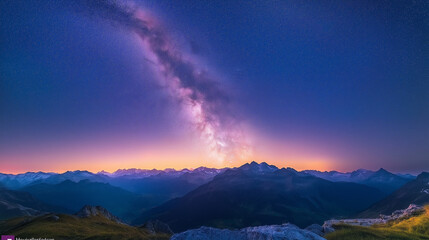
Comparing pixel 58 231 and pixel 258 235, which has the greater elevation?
pixel 258 235

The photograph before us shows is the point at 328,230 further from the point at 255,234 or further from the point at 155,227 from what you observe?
the point at 155,227

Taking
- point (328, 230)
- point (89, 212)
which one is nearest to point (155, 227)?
point (89, 212)

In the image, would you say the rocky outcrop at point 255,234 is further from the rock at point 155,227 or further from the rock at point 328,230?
the rock at point 155,227

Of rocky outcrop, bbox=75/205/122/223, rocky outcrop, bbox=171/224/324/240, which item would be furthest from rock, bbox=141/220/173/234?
rocky outcrop, bbox=171/224/324/240

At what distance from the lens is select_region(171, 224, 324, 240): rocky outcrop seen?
4491cm

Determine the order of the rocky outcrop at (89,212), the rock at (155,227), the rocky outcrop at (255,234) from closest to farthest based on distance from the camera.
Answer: the rocky outcrop at (255,234)
the rocky outcrop at (89,212)
the rock at (155,227)

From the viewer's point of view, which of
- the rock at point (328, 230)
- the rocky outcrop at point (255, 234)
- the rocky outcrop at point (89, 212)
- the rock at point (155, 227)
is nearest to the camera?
the rocky outcrop at point (255, 234)

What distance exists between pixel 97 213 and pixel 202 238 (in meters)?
138

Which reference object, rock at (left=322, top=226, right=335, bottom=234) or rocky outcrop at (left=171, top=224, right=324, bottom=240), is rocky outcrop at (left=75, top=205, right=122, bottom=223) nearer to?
rocky outcrop at (left=171, top=224, right=324, bottom=240)

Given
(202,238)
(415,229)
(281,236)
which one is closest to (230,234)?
(202,238)

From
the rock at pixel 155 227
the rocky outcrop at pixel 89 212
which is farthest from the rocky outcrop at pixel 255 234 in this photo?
the rocky outcrop at pixel 89 212

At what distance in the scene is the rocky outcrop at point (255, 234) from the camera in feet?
147

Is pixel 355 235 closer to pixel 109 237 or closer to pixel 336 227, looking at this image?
pixel 336 227

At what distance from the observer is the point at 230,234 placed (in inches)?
1966
